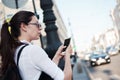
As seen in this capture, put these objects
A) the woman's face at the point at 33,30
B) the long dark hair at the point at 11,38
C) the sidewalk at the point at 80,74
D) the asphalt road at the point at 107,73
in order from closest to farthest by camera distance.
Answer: the long dark hair at the point at 11,38
the woman's face at the point at 33,30
the sidewalk at the point at 80,74
the asphalt road at the point at 107,73

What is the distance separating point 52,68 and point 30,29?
42cm

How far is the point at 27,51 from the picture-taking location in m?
2.13

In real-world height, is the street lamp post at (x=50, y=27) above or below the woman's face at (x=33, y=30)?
below

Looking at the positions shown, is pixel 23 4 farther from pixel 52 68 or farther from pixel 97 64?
pixel 97 64

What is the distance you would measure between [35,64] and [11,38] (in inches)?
12.5

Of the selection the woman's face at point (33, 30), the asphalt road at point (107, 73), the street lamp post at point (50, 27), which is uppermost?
the woman's face at point (33, 30)

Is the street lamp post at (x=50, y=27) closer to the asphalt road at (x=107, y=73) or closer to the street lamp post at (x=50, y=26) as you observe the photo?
the street lamp post at (x=50, y=26)

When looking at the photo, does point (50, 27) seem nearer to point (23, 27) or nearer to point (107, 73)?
point (23, 27)

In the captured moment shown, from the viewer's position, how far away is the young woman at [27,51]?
2127mm

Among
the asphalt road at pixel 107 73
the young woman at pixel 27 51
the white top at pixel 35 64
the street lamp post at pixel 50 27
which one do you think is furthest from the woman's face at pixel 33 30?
the asphalt road at pixel 107 73

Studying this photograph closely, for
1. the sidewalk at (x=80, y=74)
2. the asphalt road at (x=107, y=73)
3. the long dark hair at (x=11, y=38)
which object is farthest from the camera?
the asphalt road at (x=107, y=73)

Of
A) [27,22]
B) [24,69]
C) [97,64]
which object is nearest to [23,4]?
[27,22]

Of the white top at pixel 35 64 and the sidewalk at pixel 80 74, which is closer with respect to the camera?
the white top at pixel 35 64

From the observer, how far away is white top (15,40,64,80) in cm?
212
